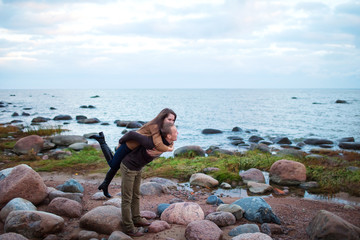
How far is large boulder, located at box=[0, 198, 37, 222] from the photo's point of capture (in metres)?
5.13

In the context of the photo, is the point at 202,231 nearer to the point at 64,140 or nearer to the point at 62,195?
the point at 62,195

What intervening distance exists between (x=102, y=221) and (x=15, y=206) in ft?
5.73

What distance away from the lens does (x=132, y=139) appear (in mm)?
4352

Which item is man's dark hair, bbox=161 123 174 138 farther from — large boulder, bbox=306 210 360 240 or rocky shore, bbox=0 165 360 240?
large boulder, bbox=306 210 360 240

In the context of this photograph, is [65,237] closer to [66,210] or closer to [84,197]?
[66,210]

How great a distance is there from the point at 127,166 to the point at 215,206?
2.81 meters

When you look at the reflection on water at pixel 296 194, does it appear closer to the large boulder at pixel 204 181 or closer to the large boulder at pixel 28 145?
the large boulder at pixel 204 181

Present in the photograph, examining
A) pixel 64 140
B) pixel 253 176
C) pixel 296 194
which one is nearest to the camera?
pixel 296 194

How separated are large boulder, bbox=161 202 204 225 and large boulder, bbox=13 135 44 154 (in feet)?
31.7

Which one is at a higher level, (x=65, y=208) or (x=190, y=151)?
(x=65, y=208)

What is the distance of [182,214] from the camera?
5359 millimetres

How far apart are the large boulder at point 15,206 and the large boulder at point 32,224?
496mm

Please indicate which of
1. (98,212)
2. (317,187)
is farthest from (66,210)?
(317,187)

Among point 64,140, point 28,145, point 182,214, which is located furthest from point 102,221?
point 64,140
